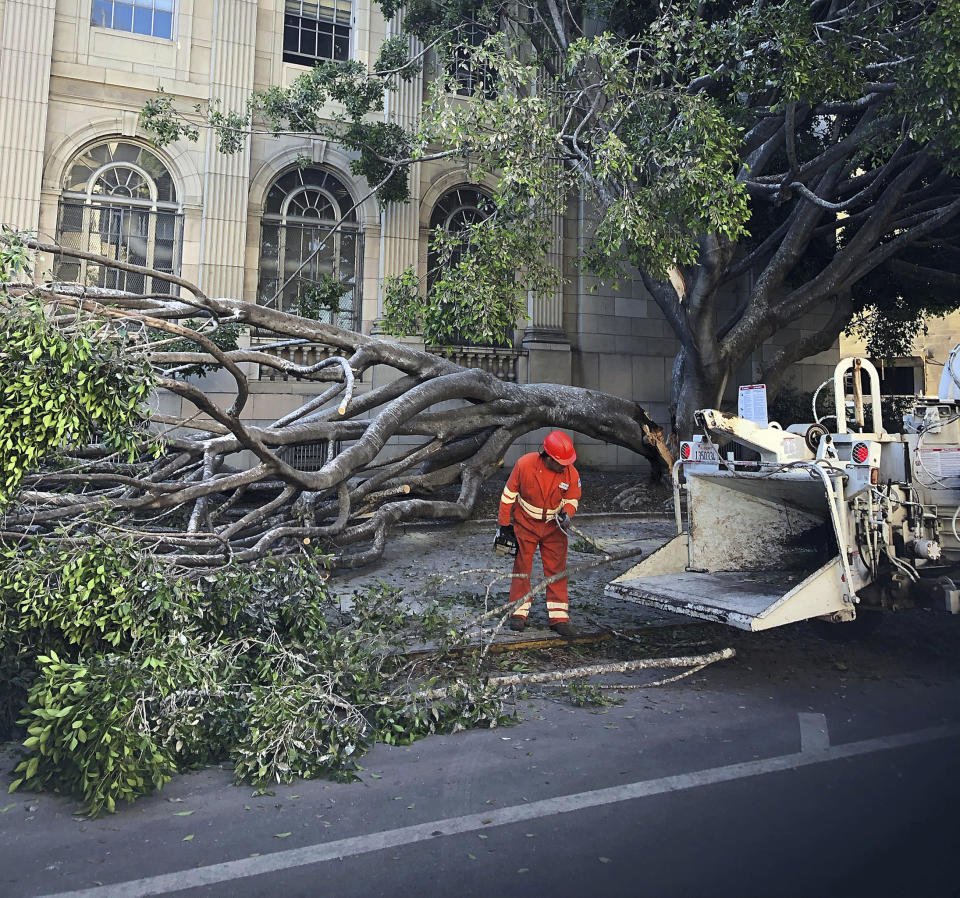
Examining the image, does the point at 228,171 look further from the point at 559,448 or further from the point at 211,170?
the point at 559,448

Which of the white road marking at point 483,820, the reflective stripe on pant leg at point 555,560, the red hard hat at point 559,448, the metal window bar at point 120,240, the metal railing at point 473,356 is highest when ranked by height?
the metal window bar at point 120,240

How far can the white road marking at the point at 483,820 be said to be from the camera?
326 cm

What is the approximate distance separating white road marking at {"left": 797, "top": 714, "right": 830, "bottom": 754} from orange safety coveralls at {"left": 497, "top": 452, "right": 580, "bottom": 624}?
2.38m

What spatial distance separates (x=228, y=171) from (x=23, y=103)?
11.5 ft

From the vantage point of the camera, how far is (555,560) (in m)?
7.20

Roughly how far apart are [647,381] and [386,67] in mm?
8717

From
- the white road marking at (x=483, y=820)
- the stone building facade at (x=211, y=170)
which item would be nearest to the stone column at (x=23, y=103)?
the stone building facade at (x=211, y=170)

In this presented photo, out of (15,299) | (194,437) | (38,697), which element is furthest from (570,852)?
(194,437)

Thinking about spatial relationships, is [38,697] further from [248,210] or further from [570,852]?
[248,210]

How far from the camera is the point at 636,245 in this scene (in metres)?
9.88

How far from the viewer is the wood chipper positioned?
5.84 metres

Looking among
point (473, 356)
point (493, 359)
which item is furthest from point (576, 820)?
point (493, 359)

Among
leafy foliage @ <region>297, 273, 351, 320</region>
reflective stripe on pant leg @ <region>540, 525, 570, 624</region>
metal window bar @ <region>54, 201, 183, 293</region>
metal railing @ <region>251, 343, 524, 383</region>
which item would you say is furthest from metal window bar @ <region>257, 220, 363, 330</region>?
reflective stripe on pant leg @ <region>540, 525, 570, 624</region>

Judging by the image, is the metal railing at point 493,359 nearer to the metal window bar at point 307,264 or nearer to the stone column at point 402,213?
the stone column at point 402,213
